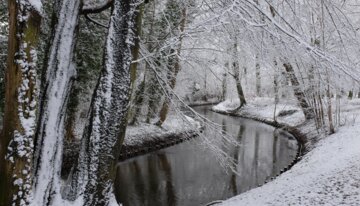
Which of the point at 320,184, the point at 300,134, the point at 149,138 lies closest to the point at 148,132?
the point at 149,138

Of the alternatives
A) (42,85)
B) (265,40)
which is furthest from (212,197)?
(42,85)

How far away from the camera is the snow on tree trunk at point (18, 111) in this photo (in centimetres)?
281

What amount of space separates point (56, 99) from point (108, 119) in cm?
58

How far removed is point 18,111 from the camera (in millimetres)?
2832

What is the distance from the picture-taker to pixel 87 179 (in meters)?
3.06

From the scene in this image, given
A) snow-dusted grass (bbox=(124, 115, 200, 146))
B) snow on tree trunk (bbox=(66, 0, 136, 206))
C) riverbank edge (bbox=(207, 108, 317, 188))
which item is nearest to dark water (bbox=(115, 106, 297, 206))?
riverbank edge (bbox=(207, 108, 317, 188))

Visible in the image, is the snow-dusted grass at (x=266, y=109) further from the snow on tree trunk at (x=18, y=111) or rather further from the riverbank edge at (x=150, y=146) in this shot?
the snow on tree trunk at (x=18, y=111)

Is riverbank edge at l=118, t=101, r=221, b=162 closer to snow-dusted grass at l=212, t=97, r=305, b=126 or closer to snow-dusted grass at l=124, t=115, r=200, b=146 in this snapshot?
snow-dusted grass at l=124, t=115, r=200, b=146

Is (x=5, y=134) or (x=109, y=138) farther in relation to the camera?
(x=109, y=138)

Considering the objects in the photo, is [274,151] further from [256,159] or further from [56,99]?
[56,99]

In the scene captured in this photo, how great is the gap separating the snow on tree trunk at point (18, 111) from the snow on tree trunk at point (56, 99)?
9.3 inches

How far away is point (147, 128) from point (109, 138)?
42.5 feet

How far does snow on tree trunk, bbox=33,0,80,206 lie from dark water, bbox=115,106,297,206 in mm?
2583

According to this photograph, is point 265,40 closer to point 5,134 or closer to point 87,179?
point 87,179
